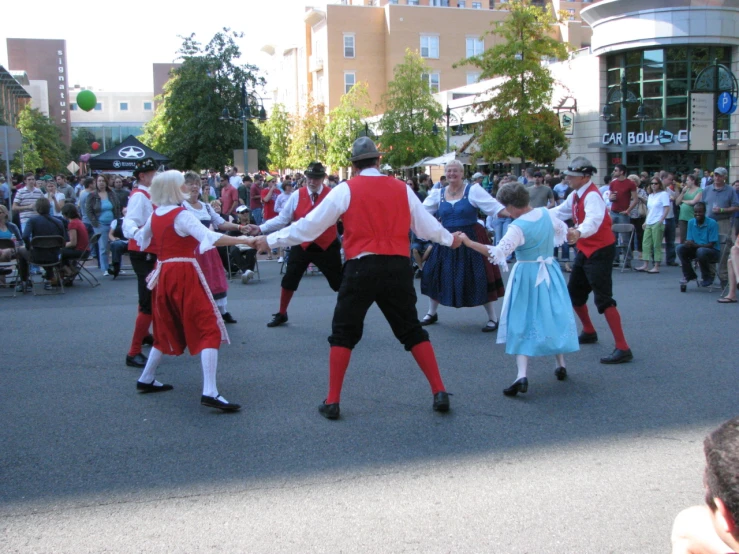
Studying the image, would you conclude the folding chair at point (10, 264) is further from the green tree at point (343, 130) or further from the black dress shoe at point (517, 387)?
the green tree at point (343, 130)

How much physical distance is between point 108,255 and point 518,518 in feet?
44.9

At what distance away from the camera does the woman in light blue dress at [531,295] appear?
237 inches

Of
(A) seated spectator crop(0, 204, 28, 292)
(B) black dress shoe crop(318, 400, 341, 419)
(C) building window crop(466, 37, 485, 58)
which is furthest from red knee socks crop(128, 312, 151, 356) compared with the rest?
(C) building window crop(466, 37, 485, 58)

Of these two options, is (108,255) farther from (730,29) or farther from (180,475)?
(730,29)

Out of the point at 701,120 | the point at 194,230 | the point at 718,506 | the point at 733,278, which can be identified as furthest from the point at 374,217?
the point at 701,120

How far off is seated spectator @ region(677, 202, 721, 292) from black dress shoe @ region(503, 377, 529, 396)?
24.1 feet

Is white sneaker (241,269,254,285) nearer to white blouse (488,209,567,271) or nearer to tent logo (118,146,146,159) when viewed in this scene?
white blouse (488,209,567,271)

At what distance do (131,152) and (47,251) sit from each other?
10.8 meters

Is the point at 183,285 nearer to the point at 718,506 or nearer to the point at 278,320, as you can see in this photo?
the point at 278,320

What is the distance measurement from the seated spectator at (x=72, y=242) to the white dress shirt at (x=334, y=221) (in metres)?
9.14

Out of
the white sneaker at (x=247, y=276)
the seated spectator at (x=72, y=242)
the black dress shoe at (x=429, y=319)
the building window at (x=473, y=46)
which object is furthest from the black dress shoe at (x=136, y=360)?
the building window at (x=473, y=46)

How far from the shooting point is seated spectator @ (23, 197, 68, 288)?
13016mm

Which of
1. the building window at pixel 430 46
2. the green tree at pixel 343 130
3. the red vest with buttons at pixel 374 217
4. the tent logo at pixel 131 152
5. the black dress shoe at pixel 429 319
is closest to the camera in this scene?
the red vest with buttons at pixel 374 217

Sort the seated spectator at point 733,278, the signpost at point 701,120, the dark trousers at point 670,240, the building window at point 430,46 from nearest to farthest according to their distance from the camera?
the seated spectator at point 733,278
the dark trousers at point 670,240
the signpost at point 701,120
the building window at point 430,46
